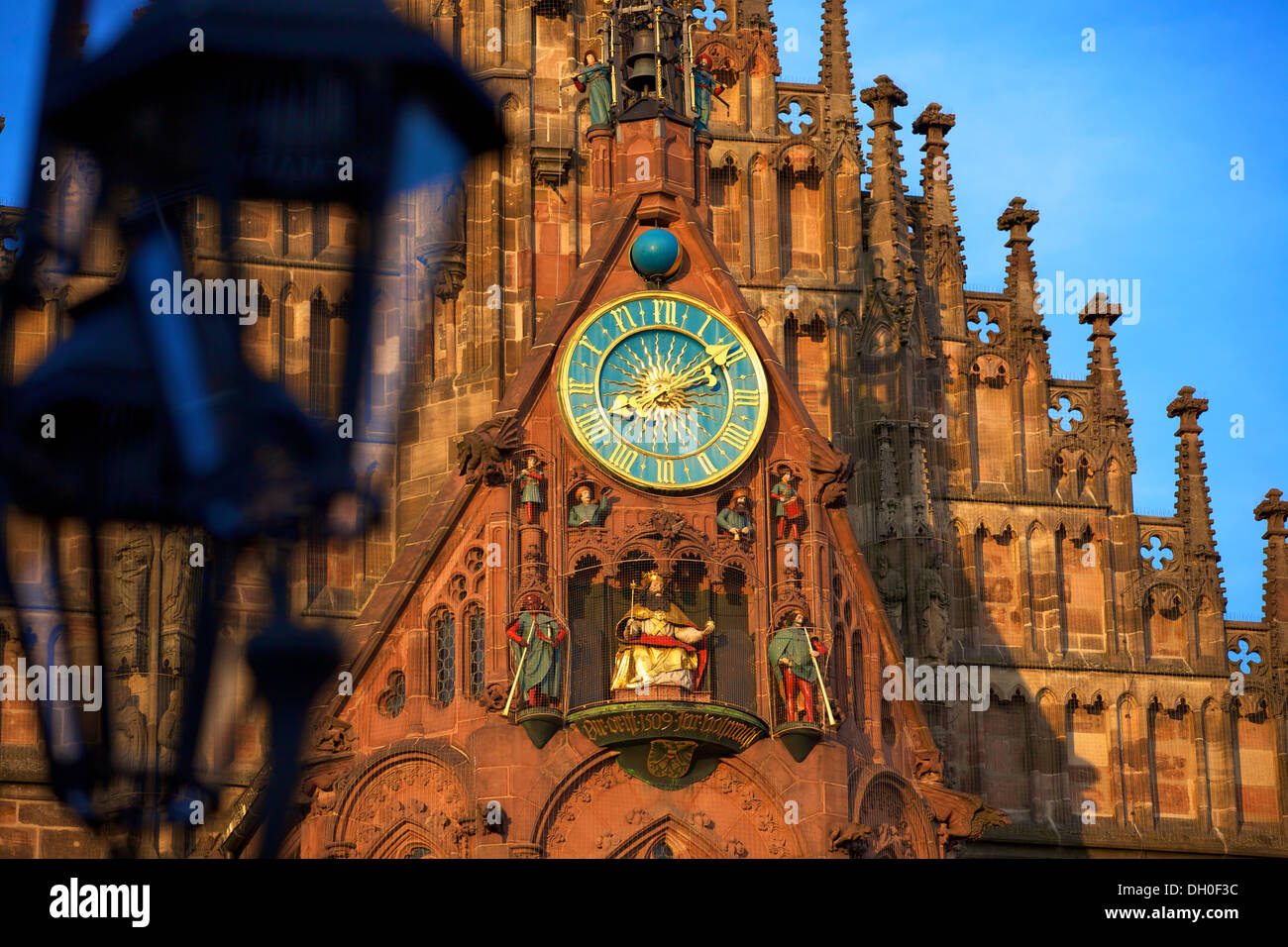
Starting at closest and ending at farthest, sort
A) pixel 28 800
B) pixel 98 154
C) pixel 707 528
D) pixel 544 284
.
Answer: pixel 98 154
pixel 707 528
pixel 28 800
pixel 544 284

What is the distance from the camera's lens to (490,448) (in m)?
31.1

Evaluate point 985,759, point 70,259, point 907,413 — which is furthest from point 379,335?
point 70,259

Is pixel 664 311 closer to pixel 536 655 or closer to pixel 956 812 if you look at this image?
pixel 536 655

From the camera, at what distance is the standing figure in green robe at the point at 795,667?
30844 mm

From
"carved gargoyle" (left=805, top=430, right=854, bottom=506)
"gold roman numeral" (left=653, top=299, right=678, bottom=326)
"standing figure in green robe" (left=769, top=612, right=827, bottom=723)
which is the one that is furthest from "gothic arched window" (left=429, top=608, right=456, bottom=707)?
"carved gargoyle" (left=805, top=430, right=854, bottom=506)

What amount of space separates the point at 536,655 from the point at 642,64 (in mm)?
8807

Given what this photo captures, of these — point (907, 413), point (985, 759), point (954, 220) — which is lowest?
point (985, 759)

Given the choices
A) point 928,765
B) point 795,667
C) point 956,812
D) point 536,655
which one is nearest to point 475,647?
point 536,655

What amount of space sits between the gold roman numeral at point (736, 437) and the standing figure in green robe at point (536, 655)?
3597 mm

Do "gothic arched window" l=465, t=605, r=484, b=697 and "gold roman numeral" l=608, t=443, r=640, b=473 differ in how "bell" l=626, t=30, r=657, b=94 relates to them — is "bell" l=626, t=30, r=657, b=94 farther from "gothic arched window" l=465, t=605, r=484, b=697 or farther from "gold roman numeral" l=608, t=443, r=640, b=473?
"gothic arched window" l=465, t=605, r=484, b=697

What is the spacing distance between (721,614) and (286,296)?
1041cm

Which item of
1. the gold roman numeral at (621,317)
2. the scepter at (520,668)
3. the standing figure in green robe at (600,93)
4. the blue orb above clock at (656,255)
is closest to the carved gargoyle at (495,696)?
the scepter at (520,668)
